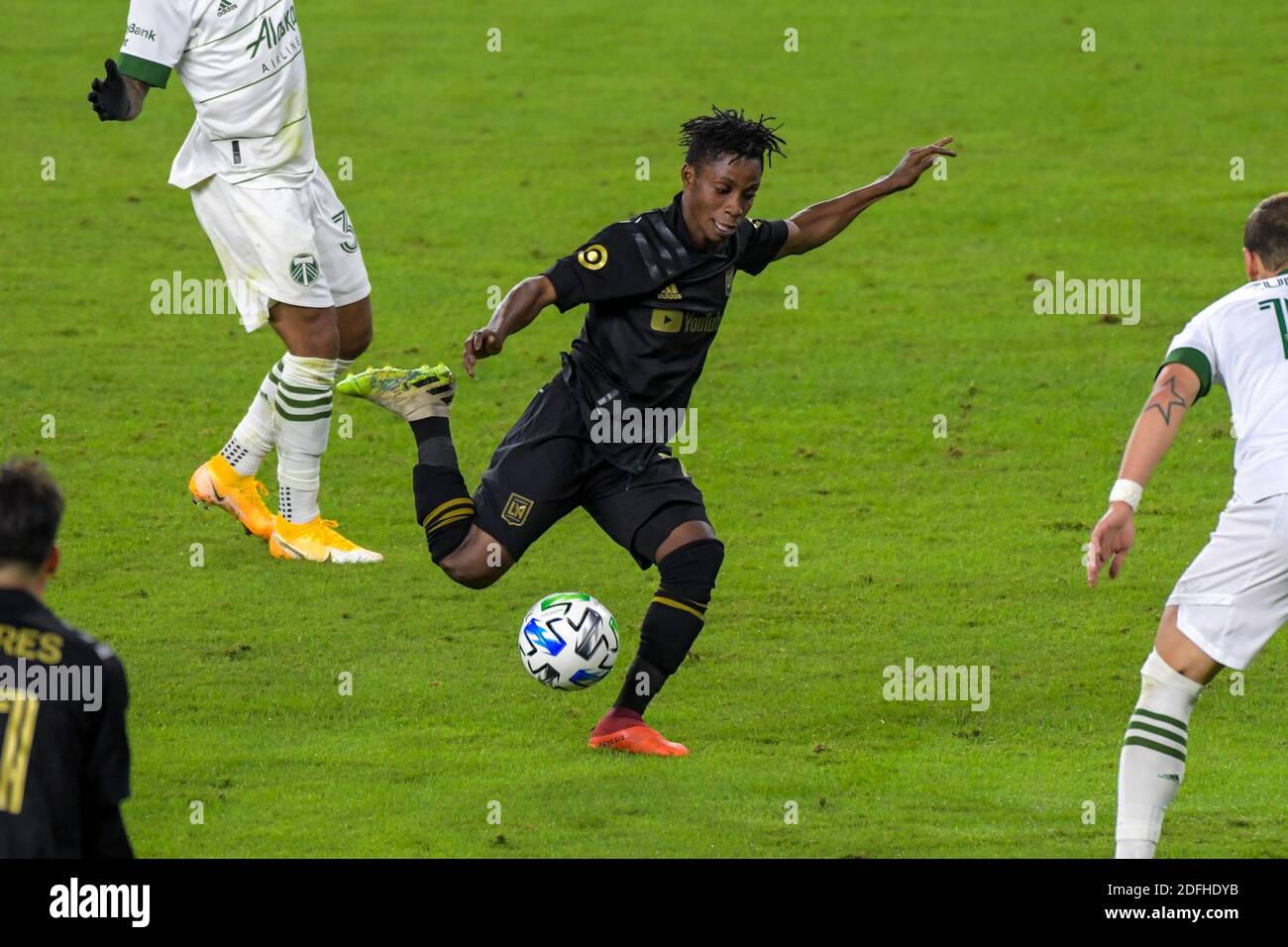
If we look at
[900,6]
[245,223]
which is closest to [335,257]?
[245,223]

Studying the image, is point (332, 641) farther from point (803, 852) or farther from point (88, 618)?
point (803, 852)

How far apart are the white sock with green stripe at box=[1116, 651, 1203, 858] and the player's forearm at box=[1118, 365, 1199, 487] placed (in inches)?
26.1

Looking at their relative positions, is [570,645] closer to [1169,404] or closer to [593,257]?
[593,257]

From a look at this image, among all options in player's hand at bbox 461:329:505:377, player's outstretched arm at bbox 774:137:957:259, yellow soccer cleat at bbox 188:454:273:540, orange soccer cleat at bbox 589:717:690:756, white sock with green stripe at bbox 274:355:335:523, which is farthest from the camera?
yellow soccer cleat at bbox 188:454:273:540

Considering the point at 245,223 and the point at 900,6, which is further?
the point at 900,6

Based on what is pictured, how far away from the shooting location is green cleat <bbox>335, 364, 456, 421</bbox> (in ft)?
27.3

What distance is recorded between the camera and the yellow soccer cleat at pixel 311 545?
10.6 metres

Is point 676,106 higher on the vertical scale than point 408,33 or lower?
lower

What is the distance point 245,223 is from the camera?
10.2 meters

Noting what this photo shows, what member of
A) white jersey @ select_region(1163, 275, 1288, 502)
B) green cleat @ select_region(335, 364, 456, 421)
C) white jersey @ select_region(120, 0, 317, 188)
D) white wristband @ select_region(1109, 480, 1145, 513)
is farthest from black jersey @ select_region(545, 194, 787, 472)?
white jersey @ select_region(120, 0, 317, 188)

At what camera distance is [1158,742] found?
20.0 ft

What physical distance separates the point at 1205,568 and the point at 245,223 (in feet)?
19.5

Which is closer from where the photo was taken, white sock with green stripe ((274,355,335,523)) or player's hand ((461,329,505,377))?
player's hand ((461,329,505,377))

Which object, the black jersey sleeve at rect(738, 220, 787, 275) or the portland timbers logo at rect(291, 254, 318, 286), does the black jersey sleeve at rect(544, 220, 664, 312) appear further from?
the portland timbers logo at rect(291, 254, 318, 286)
